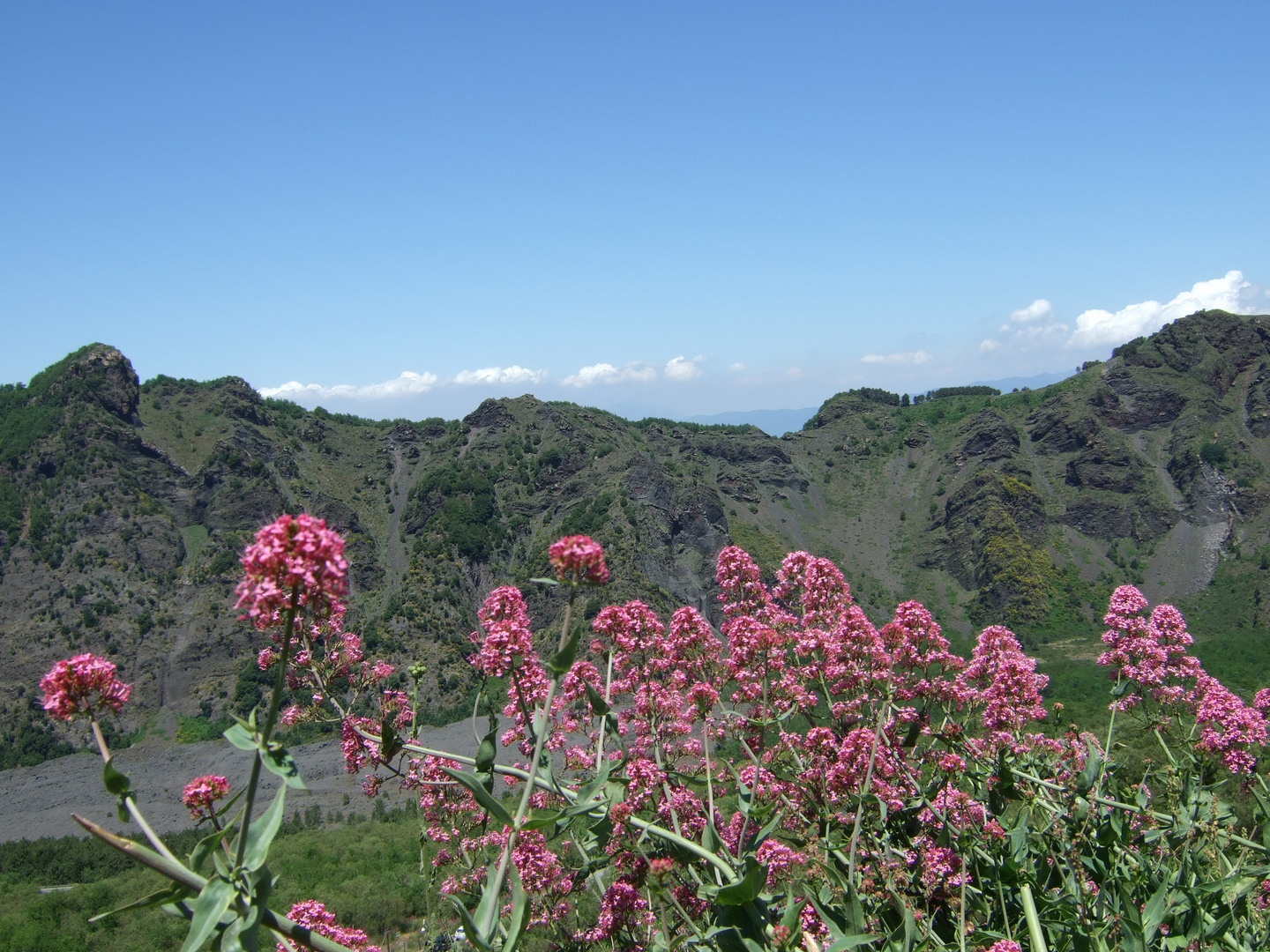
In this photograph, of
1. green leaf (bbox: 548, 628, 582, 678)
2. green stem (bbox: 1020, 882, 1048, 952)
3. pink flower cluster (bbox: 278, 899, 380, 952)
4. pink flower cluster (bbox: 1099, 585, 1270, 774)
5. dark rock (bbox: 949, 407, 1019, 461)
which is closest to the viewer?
green leaf (bbox: 548, 628, 582, 678)

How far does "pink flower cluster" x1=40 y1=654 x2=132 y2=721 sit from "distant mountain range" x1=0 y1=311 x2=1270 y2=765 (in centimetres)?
5567

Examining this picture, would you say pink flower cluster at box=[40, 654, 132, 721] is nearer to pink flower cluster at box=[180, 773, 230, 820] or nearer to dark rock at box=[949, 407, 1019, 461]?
pink flower cluster at box=[180, 773, 230, 820]

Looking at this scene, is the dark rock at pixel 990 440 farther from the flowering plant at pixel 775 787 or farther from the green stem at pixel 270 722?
the green stem at pixel 270 722

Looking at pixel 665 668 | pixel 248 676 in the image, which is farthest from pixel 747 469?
pixel 665 668

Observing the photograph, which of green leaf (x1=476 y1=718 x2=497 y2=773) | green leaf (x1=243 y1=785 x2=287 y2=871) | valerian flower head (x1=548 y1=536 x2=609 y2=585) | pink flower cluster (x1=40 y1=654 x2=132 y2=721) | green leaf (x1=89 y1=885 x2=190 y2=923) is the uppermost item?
valerian flower head (x1=548 y1=536 x2=609 y2=585)

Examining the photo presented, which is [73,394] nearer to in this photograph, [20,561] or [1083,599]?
[20,561]

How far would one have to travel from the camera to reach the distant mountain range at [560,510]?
68250 millimetres

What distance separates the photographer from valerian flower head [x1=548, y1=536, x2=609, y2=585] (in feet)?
10.9

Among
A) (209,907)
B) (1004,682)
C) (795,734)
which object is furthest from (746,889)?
(1004,682)

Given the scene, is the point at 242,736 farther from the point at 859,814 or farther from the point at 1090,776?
the point at 1090,776

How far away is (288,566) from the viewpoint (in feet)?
8.27

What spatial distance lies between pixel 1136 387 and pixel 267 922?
391 feet

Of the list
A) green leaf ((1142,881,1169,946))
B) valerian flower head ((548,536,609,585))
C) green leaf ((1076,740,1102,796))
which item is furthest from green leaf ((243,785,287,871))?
green leaf ((1076,740,1102,796))

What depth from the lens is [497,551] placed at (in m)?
82.1
